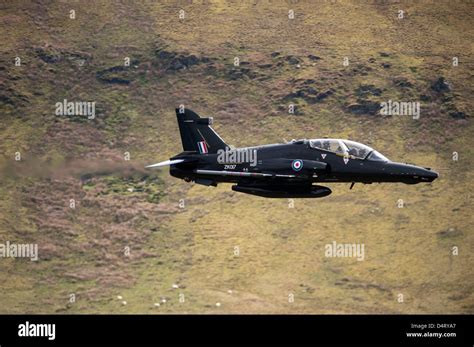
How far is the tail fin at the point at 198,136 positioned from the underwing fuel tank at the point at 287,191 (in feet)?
12.0

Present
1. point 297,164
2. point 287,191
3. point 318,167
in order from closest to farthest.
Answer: point 318,167 → point 297,164 → point 287,191

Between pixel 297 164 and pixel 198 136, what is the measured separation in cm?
727

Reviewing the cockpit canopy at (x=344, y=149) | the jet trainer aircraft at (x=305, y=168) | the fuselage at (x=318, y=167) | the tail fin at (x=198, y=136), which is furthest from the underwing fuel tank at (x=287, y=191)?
the tail fin at (x=198, y=136)

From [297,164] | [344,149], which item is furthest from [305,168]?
[344,149]

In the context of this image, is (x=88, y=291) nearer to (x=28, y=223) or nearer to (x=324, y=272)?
(x=28, y=223)

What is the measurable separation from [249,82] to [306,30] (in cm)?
1115

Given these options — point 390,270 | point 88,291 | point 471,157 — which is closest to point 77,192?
point 88,291

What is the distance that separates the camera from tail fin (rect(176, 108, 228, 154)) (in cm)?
6456

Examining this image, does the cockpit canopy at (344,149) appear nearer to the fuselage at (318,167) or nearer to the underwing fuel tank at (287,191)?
the fuselage at (318,167)

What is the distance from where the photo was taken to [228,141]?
11344 centimetres

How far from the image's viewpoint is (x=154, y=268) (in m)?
99.4

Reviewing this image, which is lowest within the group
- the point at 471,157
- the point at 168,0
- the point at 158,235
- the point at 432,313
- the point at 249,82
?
the point at 432,313

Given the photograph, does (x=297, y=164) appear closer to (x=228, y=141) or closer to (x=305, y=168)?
(x=305, y=168)

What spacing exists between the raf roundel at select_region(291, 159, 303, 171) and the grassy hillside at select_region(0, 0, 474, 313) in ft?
81.8
